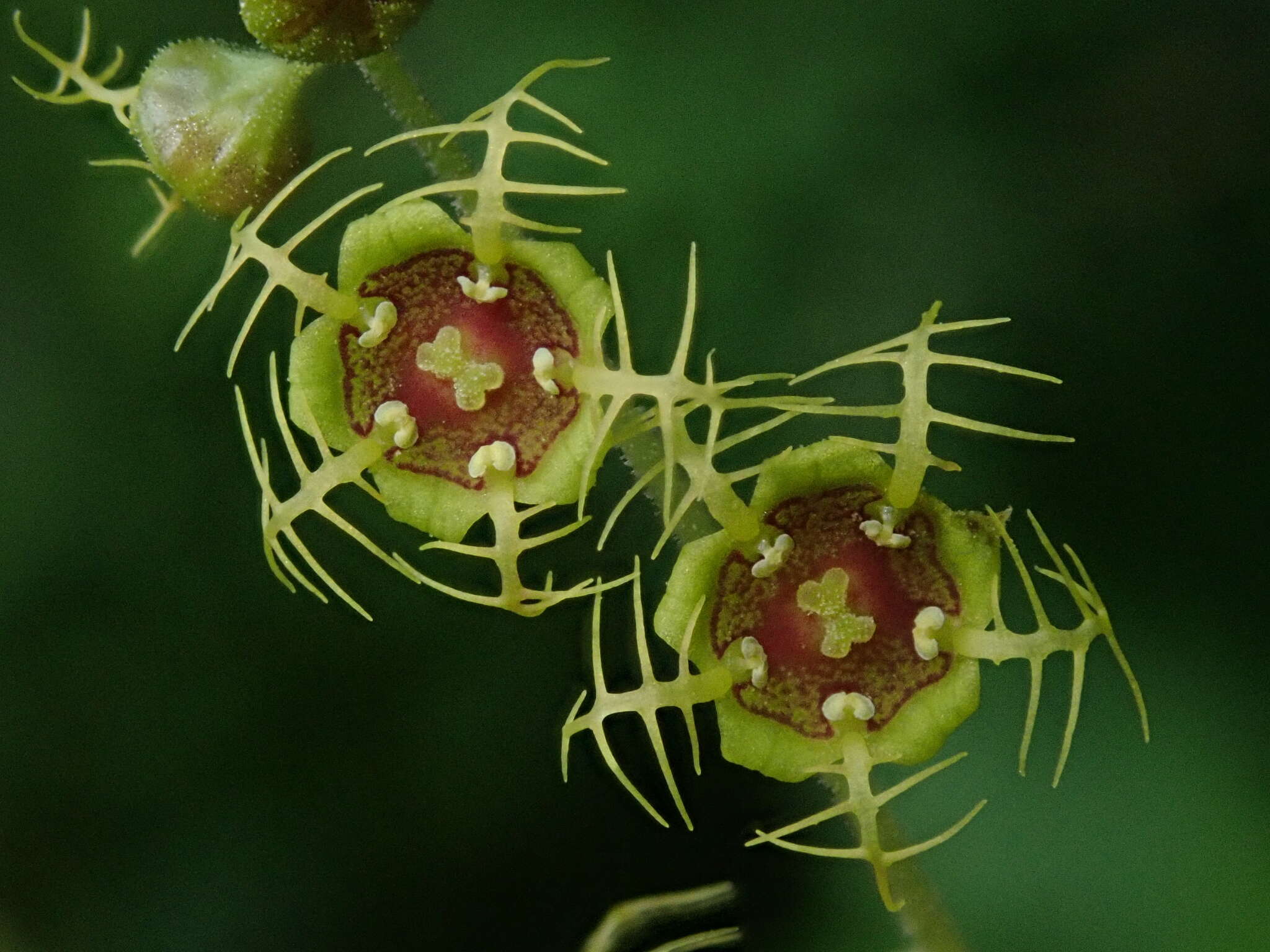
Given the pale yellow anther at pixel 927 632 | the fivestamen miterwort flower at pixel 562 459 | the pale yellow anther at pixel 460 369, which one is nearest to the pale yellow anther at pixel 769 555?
the fivestamen miterwort flower at pixel 562 459

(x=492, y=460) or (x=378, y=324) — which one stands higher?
(x=378, y=324)

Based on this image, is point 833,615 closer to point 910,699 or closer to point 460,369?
point 910,699

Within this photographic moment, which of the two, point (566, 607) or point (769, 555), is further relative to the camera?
point (566, 607)

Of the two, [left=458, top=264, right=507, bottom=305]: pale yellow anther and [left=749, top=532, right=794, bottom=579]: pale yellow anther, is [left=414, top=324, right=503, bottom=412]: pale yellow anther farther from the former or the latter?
[left=749, top=532, right=794, bottom=579]: pale yellow anther

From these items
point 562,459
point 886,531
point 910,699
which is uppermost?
point 562,459

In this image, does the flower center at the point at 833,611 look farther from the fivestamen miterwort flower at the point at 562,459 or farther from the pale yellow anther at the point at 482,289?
the pale yellow anther at the point at 482,289

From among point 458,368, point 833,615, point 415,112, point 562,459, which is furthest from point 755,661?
point 415,112

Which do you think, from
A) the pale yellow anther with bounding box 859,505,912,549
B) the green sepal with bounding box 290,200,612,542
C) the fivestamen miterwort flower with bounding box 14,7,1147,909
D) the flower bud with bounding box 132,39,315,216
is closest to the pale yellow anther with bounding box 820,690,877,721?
the fivestamen miterwort flower with bounding box 14,7,1147,909
